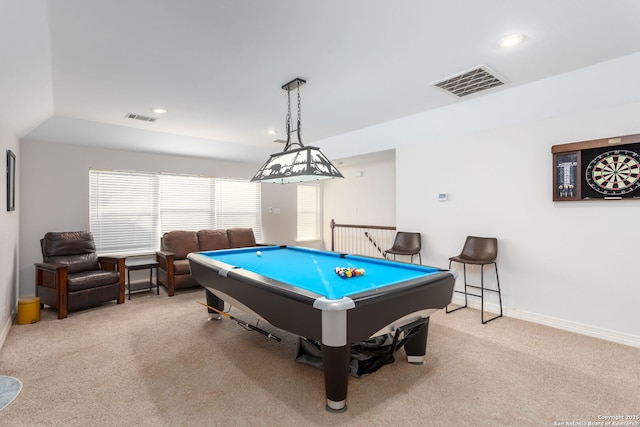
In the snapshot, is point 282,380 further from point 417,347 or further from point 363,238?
point 363,238

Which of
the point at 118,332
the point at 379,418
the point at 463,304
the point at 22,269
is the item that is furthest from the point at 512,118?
the point at 22,269

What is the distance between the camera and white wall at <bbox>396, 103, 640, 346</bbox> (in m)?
3.05

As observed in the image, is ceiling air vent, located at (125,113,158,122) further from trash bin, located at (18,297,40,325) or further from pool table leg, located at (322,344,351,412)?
pool table leg, located at (322,344,351,412)

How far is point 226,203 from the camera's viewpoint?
6.47m

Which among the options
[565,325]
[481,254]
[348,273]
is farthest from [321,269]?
[565,325]

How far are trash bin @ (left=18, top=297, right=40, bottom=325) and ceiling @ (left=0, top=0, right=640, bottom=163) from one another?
2.00 metres

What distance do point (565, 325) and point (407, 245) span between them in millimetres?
1991

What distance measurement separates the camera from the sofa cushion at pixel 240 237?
5918mm

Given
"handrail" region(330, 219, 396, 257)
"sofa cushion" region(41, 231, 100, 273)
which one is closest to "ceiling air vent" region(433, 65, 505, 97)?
"handrail" region(330, 219, 396, 257)

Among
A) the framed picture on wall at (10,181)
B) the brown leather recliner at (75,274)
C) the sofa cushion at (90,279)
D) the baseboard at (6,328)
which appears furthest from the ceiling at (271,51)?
the baseboard at (6,328)

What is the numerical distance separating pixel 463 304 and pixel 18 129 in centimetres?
597

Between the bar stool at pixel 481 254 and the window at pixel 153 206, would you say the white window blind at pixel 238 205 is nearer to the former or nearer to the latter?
the window at pixel 153 206

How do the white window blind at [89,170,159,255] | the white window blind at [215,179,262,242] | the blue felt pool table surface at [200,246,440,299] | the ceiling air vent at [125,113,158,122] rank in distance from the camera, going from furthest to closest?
the white window blind at [215,179,262,242]
the white window blind at [89,170,159,255]
the ceiling air vent at [125,113,158,122]
the blue felt pool table surface at [200,246,440,299]

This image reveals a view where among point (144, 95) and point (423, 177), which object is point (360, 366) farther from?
point (144, 95)
